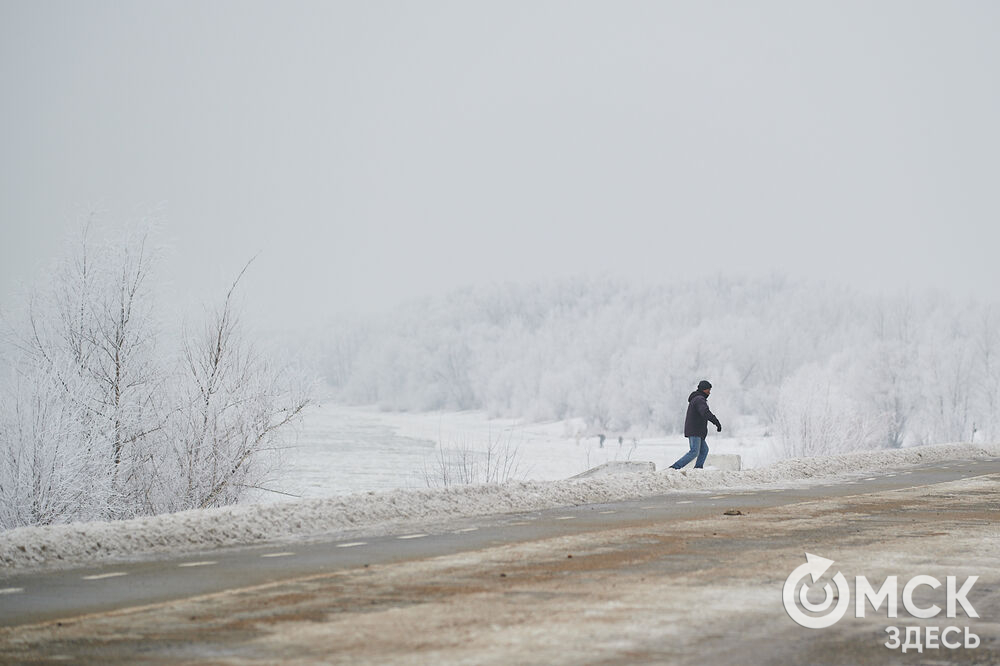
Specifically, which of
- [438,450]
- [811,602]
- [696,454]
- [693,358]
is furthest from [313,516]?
[693,358]

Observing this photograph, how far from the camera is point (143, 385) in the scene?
28.0m

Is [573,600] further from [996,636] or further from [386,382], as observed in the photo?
[386,382]

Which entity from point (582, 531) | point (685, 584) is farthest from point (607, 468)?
point (685, 584)

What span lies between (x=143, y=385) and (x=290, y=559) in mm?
18100

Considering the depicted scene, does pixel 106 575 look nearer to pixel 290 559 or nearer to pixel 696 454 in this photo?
pixel 290 559

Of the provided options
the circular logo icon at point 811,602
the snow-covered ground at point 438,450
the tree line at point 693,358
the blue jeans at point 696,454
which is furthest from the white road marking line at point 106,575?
the tree line at point 693,358

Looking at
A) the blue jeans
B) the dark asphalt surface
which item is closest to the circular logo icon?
the dark asphalt surface

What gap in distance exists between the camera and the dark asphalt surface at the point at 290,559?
8.88 meters

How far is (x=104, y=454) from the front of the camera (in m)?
26.1

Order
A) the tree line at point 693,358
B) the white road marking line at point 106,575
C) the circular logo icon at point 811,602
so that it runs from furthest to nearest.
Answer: the tree line at point 693,358 < the white road marking line at point 106,575 < the circular logo icon at point 811,602
